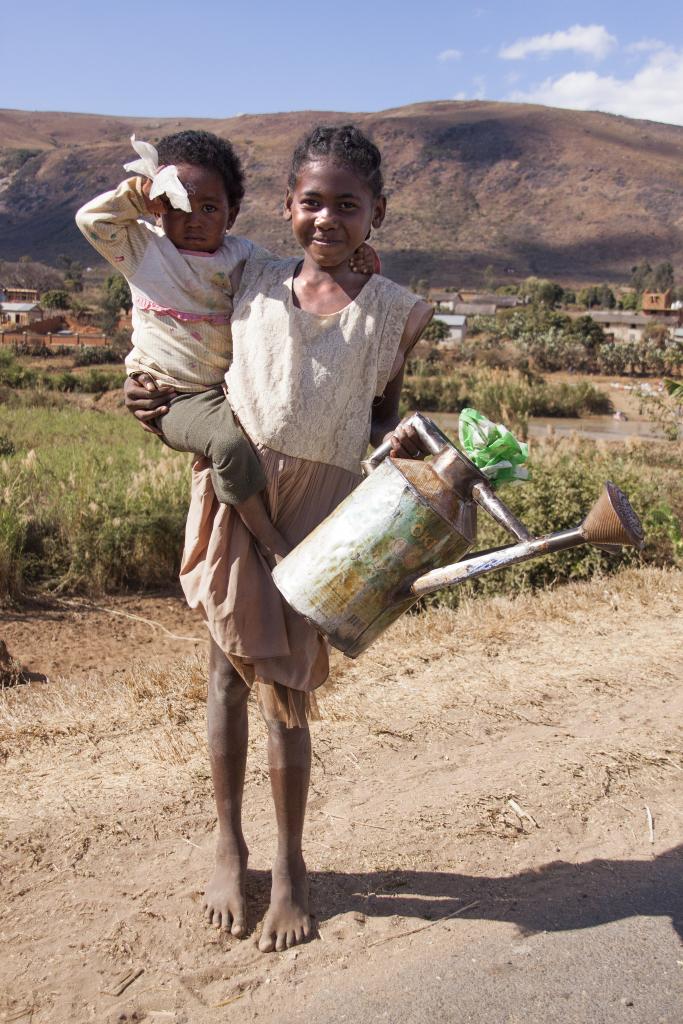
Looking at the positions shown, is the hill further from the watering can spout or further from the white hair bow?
the watering can spout

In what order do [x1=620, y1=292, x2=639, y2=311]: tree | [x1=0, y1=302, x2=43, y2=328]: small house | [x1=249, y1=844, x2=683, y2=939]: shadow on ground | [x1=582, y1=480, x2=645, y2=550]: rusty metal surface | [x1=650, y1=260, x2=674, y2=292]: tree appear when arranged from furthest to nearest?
[x1=650, y1=260, x2=674, y2=292]: tree → [x1=620, y1=292, x2=639, y2=311]: tree → [x1=0, y1=302, x2=43, y2=328]: small house → [x1=249, y1=844, x2=683, y2=939]: shadow on ground → [x1=582, y1=480, x2=645, y2=550]: rusty metal surface

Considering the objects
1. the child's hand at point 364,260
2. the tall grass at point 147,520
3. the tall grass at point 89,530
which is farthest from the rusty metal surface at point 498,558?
the tall grass at point 89,530

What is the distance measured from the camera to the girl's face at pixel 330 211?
6.87 ft

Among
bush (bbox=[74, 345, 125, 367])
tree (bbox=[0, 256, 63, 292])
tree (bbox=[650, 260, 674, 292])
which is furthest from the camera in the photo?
tree (bbox=[650, 260, 674, 292])

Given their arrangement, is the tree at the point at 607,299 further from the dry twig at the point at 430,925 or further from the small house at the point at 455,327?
the dry twig at the point at 430,925

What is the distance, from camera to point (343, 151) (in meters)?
2.10

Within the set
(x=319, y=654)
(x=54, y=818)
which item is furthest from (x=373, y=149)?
(x=54, y=818)

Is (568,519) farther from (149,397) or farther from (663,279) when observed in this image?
(663,279)

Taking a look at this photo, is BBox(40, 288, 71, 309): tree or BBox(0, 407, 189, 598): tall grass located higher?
BBox(0, 407, 189, 598): tall grass

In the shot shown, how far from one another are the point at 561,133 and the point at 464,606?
435ft

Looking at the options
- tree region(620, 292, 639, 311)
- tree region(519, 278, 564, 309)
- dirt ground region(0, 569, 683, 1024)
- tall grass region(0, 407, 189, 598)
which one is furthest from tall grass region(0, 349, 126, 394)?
tree region(620, 292, 639, 311)

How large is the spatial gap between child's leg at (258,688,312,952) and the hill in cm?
7439

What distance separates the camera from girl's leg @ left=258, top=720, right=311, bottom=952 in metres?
2.30

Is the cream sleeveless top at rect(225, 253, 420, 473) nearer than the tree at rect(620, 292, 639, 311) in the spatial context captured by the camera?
Yes
